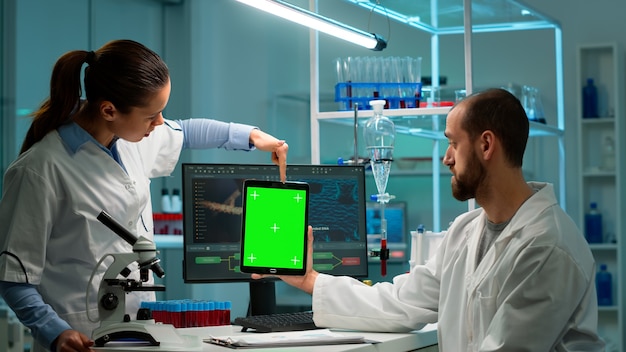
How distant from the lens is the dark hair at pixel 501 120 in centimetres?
229

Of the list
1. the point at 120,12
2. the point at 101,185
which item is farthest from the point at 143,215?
the point at 120,12

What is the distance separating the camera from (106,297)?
2139 millimetres

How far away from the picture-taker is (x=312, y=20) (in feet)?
9.50

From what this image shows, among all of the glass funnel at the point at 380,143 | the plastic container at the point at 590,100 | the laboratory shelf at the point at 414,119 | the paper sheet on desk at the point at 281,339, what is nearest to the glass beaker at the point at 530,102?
the laboratory shelf at the point at 414,119

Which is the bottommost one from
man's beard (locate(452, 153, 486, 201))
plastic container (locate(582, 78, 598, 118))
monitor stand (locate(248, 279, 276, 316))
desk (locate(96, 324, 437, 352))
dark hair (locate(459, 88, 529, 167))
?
desk (locate(96, 324, 437, 352))

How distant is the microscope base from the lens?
6.86ft

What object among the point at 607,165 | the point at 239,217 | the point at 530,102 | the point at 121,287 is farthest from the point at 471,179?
the point at 607,165

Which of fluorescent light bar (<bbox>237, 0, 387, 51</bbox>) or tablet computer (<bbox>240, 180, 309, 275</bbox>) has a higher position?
fluorescent light bar (<bbox>237, 0, 387, 51</bbox>)

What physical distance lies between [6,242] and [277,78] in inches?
199

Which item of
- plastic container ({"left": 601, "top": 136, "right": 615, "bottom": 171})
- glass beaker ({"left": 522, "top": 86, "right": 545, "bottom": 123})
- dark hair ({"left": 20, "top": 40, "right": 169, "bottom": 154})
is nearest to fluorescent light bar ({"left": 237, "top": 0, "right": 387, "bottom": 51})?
dark hair ({"left": 20, "top": 40, "right": 169, "bottom": 154})

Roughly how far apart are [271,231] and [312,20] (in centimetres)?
75

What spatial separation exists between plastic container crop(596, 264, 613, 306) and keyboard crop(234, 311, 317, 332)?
4028 millimetres

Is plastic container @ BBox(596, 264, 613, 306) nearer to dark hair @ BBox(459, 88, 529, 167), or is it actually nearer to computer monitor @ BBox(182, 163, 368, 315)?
computer monitor @ BBox(182, 163, 368, 315)

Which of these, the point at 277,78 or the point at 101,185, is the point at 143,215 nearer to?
the point at 101,185
